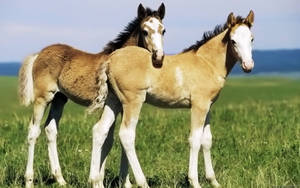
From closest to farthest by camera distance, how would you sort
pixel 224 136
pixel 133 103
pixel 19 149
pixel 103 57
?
1. pixel 133 103
2. pixel 103 57
3. pixel 19 149
4. pixel 224 136

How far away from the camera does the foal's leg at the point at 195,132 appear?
7.86 meters

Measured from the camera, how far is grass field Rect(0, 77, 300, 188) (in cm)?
888

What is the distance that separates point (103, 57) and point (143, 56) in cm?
134

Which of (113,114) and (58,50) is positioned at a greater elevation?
(58,50)

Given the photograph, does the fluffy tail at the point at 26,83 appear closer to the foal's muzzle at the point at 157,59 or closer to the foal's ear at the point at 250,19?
the foal's muzzle at the point at 157,59

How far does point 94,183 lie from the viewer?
812cm

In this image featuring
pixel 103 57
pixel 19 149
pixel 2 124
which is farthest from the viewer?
pixel 2 124

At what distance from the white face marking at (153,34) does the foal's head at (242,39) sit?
47.4 inches

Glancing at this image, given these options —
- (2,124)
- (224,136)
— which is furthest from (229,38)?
(2,124)

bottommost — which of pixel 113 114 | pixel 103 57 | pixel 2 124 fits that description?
pixel 2 124

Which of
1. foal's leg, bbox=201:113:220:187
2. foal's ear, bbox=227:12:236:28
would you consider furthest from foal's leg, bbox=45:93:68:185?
foal's ear, bbox=227:12:236:28

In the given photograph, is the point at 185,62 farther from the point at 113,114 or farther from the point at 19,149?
the point at 19,149

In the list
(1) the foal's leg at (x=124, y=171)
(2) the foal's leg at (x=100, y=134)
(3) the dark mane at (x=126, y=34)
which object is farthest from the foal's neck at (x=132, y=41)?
(1) the foal's leg at (x=124, y=171)

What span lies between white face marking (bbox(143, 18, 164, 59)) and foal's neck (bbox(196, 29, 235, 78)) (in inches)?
30.2
